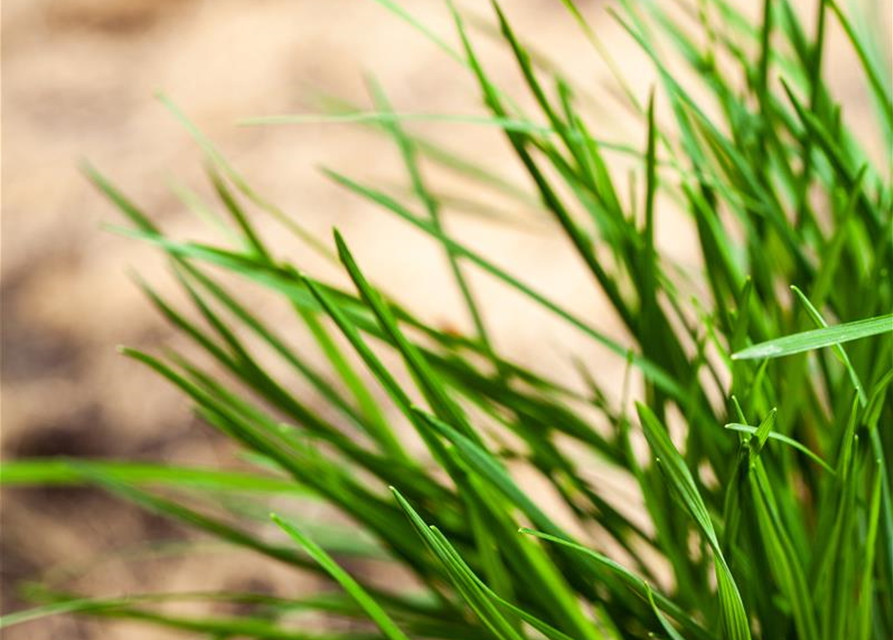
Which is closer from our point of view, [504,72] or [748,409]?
[748,409]

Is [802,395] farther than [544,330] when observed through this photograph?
No

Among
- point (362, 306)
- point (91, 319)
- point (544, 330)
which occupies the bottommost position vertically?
point (544, 330)

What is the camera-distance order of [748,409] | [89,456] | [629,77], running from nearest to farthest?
[748,409], [89,456], [629,77]

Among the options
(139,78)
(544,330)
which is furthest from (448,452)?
(139,78)

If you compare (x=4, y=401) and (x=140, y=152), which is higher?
(x=140, y=152)

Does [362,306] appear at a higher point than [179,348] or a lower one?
higher

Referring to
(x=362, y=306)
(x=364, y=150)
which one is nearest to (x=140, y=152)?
(x=364, y=150)

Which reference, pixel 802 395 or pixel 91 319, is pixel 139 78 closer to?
pixel 91 319

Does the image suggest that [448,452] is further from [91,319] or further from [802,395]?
[91,319]

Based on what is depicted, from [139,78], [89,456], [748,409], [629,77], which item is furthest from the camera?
[139,78]
